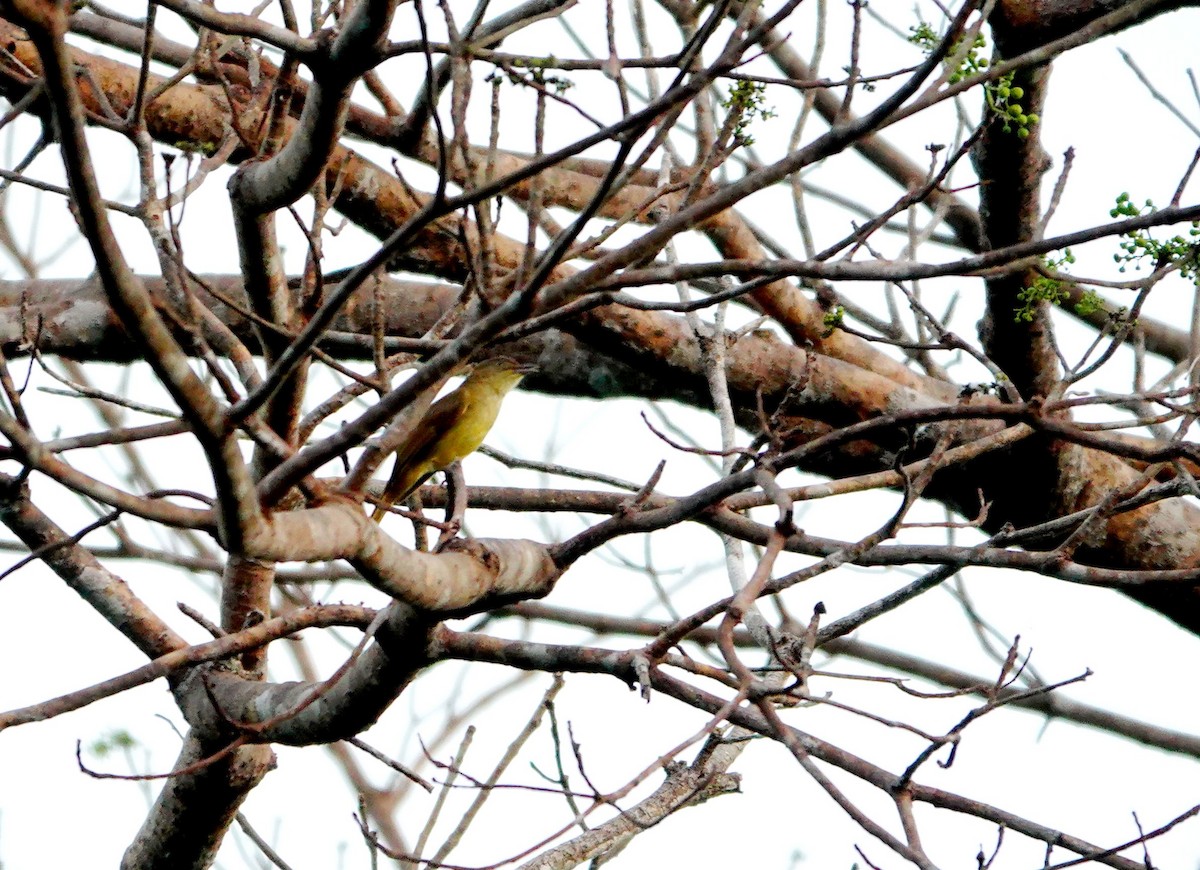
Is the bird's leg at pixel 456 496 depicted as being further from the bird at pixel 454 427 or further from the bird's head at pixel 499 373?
the bird's head at pixel 499 373

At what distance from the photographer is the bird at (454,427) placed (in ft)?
15.1

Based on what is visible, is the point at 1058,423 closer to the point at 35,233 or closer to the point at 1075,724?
the point at 1075,724

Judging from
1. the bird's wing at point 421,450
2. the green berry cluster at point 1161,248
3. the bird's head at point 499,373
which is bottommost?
the green berry cluster at point 1161,248

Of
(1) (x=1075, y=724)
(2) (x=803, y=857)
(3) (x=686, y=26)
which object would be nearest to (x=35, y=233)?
(3) (x=686, y=26)

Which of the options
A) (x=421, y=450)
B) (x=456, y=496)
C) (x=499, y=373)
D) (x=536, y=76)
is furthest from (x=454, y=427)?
(x=536, y=76)

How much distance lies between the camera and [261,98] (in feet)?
11.6

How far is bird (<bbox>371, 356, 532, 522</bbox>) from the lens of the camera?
4605mm

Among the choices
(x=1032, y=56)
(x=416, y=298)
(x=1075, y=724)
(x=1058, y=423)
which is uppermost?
(x=416, y=298)

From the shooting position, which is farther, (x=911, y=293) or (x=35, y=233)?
(x=35, y=233)

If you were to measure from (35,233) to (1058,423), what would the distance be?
754 cm

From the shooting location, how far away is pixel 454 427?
4.60 metres

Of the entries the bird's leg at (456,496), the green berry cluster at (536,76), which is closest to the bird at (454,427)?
the bird's leg at (456,496)

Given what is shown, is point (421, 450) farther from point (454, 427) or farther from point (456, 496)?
point (456, 496)

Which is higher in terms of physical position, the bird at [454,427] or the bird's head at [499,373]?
the bird's head at [499,373]
